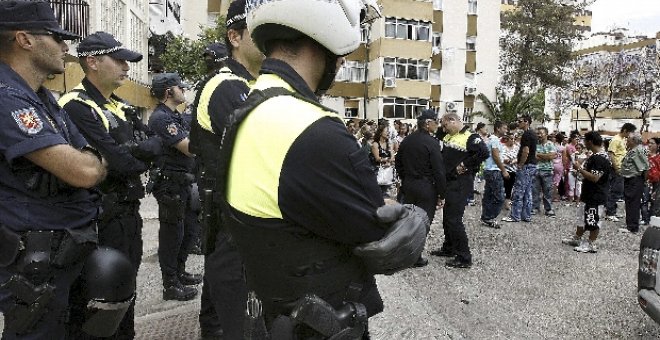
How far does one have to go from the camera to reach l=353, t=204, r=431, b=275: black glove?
1.71 meters

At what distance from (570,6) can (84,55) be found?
1616 inches

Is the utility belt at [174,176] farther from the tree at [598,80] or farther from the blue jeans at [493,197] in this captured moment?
the tree at [598,80]

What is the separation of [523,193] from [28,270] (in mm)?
10308

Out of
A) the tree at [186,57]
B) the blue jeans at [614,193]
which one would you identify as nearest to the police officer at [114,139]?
the blue jeans at [614,193]

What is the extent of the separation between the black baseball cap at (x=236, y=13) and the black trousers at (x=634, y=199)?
30.7 feet

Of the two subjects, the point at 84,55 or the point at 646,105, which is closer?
the point at 84,55

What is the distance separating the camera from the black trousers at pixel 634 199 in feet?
34.8

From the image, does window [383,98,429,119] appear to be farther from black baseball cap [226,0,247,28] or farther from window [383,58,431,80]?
black baseball cap [226,0,247,28]

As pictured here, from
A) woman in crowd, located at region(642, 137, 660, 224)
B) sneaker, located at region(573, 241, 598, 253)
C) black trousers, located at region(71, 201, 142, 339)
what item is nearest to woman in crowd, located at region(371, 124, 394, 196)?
sneaker, located at region(573, 241, 598, 253)

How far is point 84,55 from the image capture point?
3977 millimetres

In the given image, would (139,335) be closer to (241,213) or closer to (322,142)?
(241,213)

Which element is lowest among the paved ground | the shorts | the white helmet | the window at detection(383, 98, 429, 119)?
the paved ground

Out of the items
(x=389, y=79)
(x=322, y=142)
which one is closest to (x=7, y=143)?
(x=322, y=142)

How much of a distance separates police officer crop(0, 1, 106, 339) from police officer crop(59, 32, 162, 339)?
84 cm
